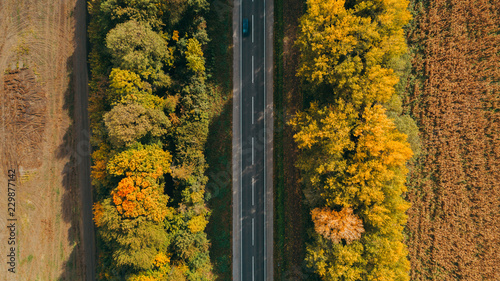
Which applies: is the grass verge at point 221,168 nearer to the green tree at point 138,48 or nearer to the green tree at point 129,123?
the green tree at point 138,48

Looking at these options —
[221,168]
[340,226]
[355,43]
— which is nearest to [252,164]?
[221,168]

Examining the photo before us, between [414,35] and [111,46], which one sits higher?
[414,35]

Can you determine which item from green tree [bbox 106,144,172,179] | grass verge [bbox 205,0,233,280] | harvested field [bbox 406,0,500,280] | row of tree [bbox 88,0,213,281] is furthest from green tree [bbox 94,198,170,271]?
harvested field [bbox 406,0,500,280]

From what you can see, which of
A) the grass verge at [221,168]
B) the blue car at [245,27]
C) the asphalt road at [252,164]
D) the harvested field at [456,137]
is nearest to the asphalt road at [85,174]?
the grass verge at [221,168]

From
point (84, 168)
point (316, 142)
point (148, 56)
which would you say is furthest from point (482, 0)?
point (84, 168)

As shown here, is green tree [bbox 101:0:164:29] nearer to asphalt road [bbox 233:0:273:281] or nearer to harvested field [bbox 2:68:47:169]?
asphalt road [bbox 233:0:273:281]

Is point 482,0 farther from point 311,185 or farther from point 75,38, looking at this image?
point 75,38

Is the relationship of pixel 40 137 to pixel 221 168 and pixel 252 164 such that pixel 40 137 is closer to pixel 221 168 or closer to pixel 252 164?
pixel 221 168
